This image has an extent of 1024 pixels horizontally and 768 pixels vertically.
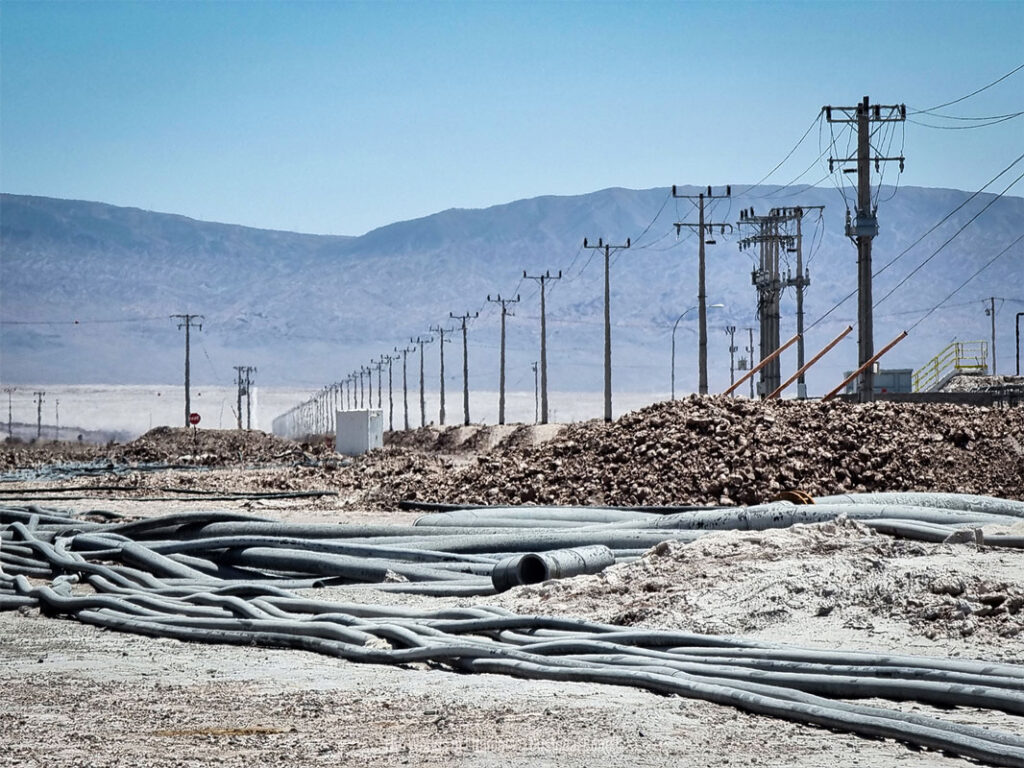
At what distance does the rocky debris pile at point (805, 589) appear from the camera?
31.8ft

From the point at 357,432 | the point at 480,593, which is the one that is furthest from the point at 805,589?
the point at 357,432

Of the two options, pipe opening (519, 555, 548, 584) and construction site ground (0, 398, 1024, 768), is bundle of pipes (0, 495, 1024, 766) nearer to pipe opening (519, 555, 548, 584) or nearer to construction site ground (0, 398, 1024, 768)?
pipe opening (519, 555, 548, 584)

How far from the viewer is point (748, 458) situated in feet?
71.8

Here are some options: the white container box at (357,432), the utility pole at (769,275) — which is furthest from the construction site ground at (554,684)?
the white container box at (357,432)

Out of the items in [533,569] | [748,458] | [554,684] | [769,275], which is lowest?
[554,684]

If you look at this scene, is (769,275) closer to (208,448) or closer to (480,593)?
(208,448)

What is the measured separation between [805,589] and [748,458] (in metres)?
11.4

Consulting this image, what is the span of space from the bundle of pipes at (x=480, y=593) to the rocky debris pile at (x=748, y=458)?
4.39 metres

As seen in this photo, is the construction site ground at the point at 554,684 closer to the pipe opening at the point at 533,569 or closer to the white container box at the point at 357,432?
the pipe opening at the point at 533,569

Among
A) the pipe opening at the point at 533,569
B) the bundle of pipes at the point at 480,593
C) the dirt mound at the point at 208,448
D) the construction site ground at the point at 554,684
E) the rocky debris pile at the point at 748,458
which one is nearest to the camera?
the construction site ground at the point at 554,684

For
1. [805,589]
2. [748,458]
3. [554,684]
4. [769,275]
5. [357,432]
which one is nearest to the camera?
[554,684]

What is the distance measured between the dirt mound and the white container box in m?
1.83

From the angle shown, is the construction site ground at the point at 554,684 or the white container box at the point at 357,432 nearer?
the construction site ground at the point at 554,684

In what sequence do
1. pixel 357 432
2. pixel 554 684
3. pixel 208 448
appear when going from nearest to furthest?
1. pixel 554 684
2. pixel 357 432
3. pixel 208 448
